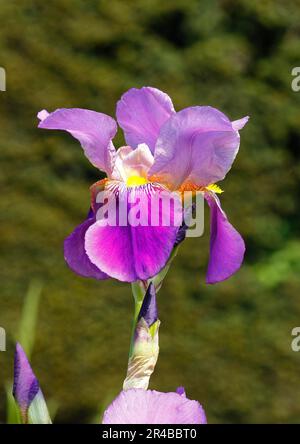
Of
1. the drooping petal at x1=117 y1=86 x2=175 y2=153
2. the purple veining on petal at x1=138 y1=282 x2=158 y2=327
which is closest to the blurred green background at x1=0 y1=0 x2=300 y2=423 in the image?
the drooping petal at x1=117 y1=86 x2=175 y2=153

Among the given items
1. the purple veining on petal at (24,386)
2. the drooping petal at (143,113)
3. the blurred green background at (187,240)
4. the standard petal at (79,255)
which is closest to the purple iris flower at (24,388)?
the purple veining on petal at (24,386)

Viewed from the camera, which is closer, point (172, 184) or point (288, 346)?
point (172, 184)

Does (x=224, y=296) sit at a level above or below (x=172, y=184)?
above

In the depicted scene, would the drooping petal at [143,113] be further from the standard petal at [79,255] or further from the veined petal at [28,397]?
the veined petal at [28,397]

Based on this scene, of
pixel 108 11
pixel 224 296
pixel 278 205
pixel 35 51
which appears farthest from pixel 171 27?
pixel 224 296

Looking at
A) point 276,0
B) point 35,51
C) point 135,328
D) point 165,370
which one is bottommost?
point 135,328

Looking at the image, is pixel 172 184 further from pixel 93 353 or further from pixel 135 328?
pixel 93 353
